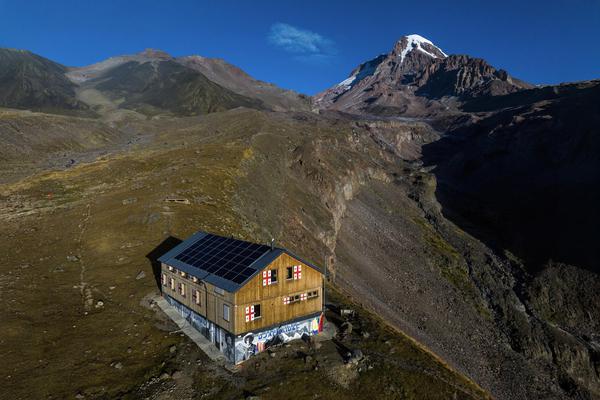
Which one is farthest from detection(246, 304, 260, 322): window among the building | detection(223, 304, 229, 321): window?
detection(223, 304, 229, 321): window

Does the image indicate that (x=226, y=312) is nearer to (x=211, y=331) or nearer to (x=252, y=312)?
(x=252, y=312)

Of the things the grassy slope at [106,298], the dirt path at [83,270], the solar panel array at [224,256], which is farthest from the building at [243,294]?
the dirt path at [83,270]

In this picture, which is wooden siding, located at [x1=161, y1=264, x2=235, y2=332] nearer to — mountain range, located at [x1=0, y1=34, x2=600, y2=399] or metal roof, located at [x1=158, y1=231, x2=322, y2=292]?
metal roof, located at [x1=158, y1=231, x2=322, y2=292]

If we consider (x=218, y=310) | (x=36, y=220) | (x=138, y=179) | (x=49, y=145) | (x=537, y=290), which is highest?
(x=49, y=145)

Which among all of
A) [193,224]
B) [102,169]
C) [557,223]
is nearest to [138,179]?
[102,169]

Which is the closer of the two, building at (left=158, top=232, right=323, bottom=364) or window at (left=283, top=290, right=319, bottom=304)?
building at (left=158, top=232, right=323, bottom=364)

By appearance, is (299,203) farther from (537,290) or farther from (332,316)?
(537,290)
